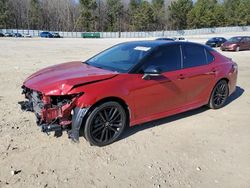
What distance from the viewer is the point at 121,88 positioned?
459 centimetres

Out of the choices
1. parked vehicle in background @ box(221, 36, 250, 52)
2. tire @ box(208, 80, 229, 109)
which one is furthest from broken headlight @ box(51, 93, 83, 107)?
parked vehicle in background @ box(221, 36, 250, 52)

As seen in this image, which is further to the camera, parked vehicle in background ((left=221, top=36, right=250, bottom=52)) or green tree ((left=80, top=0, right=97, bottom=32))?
green tree ((left=80, top=0, right=97, bottom=32))

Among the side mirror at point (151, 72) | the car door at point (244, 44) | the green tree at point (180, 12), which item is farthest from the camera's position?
the green tree at point (180, 12)

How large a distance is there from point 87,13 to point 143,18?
19.3m

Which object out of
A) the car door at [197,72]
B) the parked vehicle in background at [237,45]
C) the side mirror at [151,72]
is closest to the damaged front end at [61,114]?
the side mirror at [151,72]

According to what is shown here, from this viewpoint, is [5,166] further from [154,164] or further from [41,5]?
[41,5]

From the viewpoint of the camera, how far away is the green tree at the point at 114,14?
104887mm

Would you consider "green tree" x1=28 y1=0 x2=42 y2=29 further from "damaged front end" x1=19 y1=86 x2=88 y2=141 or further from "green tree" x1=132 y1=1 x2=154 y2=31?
"damaged front end" x1=19 y1=86 x2=88 y2=141

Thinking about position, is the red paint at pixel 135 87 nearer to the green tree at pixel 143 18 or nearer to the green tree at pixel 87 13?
the green tree at pixel 87 13

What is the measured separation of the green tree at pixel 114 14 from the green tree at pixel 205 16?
24.9m

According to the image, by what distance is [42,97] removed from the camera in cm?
441

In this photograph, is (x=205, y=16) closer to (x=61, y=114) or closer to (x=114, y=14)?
(x=114, y=14)

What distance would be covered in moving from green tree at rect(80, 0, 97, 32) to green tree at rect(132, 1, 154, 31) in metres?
14.8

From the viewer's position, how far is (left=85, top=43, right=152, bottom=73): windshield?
5.04 meters
